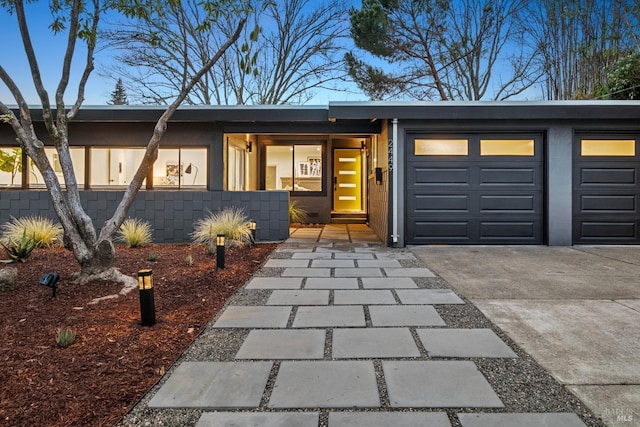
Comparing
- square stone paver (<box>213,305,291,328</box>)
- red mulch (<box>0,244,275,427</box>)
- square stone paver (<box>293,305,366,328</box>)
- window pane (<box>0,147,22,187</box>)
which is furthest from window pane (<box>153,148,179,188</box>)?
square stone paver (<box>293,305,366,328</box>)

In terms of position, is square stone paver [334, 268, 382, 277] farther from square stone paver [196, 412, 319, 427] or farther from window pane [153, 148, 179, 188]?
window pane [153, 148, 179, 188]

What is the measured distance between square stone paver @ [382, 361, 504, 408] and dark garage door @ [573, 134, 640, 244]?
656 centimetres

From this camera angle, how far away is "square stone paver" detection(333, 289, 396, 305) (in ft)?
12.5

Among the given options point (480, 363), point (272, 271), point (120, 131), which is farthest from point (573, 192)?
point (120, 131)

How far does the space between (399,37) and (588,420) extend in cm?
1554

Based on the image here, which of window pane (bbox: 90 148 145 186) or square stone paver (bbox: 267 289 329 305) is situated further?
window pane (bbox: 90 148 145 186)

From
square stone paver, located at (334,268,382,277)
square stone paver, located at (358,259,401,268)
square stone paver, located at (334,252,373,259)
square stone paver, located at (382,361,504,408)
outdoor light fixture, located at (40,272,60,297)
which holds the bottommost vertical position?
square stone paver, located at (382,361,504,408)

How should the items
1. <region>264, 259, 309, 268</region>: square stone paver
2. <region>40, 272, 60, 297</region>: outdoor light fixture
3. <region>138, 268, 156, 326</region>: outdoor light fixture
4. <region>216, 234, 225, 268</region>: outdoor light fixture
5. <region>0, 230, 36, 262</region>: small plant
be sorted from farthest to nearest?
<region>264, 259, 309, 268</region>: square stone paver < <region>0, 230, 36, 262</region>: small plant < <region>216, 234, 225, 268</region>: outdoor light fixture < <region>40, 272, 60, 297</region>: outdoor light fixture < <region>138, 268, 156, 326</region>: outdoor light fixture

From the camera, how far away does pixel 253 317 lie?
11.1ft

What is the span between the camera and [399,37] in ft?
50.1

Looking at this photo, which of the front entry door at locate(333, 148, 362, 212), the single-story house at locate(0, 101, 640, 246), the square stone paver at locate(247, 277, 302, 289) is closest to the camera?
the square stone paver at locate(247, 277, 302, 289)

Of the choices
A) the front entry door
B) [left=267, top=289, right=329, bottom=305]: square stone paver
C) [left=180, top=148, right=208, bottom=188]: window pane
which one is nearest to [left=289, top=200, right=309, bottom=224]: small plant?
the front entry door

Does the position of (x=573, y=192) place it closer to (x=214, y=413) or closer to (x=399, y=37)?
(x=214, y=413)

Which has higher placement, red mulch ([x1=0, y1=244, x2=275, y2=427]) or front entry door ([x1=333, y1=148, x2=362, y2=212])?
front entry door ([x1=333, y1=148, x2=362, y2=212])
